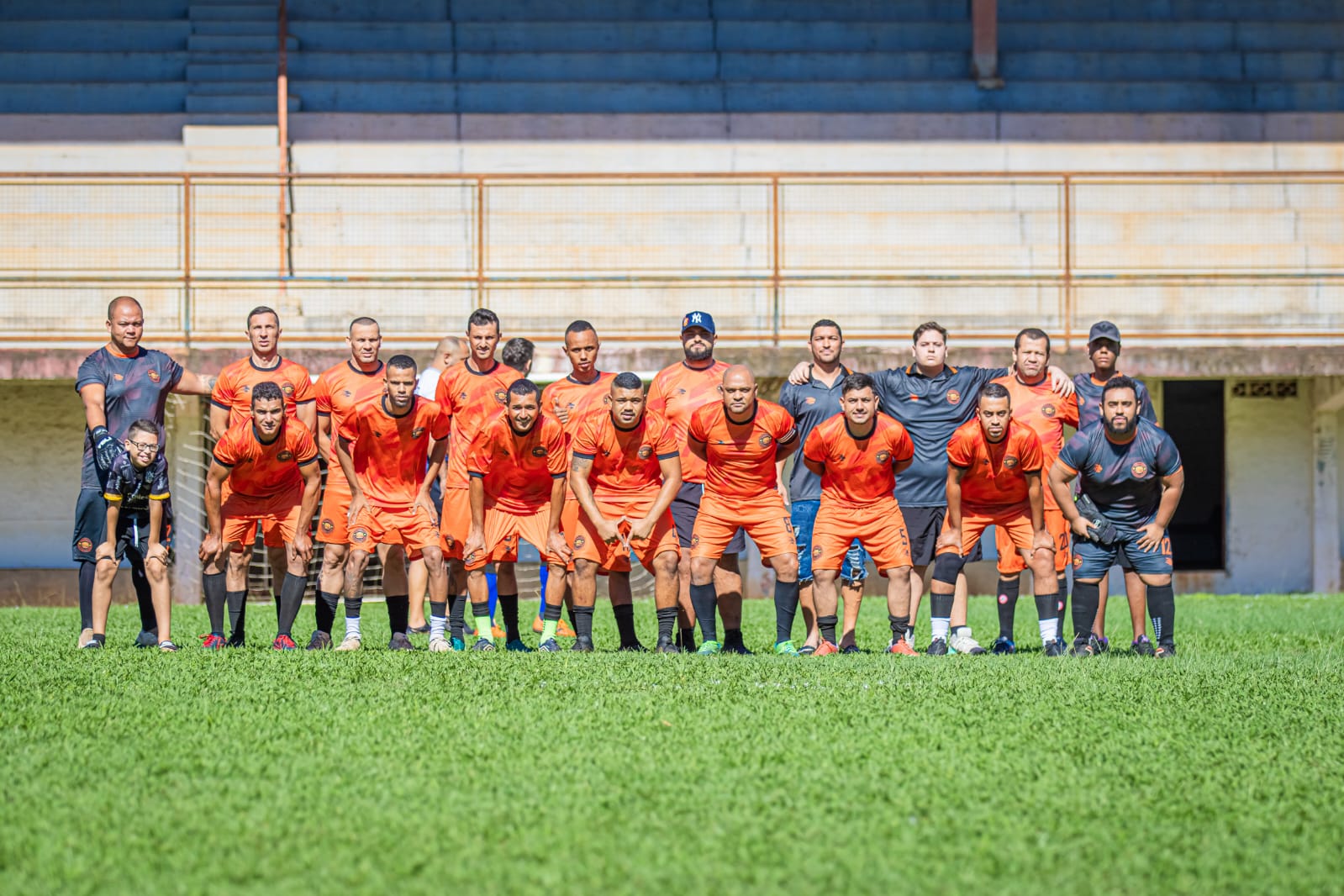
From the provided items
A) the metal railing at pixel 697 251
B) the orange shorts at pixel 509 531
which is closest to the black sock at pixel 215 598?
the orange shorts at pixel 509 531

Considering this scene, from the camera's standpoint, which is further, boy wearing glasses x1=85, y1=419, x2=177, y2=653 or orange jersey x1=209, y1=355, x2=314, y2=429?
orange jersey x1=209, y1=355, x2=314, y2=429

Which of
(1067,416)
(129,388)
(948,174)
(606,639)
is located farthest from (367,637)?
(948,174)

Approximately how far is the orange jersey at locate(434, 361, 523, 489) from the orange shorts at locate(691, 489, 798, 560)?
1512 mm

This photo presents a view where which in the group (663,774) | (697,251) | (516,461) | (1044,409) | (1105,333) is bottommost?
(663,774)

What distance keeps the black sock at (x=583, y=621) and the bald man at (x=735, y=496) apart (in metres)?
0.61

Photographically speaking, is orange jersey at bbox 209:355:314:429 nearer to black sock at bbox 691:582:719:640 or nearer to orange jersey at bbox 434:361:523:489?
orange jersey at bbox 434:361:523:489

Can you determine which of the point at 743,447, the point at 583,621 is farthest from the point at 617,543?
the point at 743,447

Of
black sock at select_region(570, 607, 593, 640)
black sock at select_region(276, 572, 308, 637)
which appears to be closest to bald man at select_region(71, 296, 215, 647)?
black sock at select_region(276, 572, 308, 637)

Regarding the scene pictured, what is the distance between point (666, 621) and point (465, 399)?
76.6 inches

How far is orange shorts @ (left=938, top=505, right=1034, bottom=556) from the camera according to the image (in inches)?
364

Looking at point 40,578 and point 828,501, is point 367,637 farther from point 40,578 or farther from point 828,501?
point 40,578

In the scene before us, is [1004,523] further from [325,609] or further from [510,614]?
[325,609]

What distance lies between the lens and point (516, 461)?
911cm

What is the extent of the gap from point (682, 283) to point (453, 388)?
294 inches
